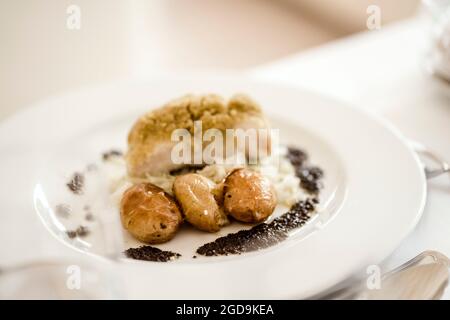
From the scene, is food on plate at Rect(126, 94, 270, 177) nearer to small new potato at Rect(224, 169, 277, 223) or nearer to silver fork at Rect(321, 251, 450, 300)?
small new potato at Rect(224, 169, 277, 223)

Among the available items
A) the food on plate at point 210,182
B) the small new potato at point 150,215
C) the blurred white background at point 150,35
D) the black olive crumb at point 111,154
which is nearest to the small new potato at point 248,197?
the food on plate at point 210,182

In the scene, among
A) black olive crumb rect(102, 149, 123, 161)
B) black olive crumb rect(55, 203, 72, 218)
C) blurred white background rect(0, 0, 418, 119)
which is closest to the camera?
black olive crumb rect(55, 203, 72, 218)

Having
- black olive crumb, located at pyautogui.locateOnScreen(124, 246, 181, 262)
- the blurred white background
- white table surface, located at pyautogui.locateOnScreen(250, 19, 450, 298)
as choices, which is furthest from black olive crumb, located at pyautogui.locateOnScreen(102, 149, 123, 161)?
the blurred white background

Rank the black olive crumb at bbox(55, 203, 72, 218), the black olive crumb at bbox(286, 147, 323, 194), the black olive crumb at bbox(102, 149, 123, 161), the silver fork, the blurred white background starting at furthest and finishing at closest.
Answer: the blurred white background → the black olive crumb at bbox(102, 149, 123, 161) → the black olive crumb at bbox(286, 147, 323, 194) → the black olive crumb at bbox(55, 203, 72, 218) → the silver fork

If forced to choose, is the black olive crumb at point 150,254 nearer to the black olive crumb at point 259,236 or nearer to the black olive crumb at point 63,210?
the black olive crumb at point 259,236

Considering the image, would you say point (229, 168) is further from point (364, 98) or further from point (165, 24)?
point (165, 24)

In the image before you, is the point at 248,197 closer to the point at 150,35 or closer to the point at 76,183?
the point at 76,183
